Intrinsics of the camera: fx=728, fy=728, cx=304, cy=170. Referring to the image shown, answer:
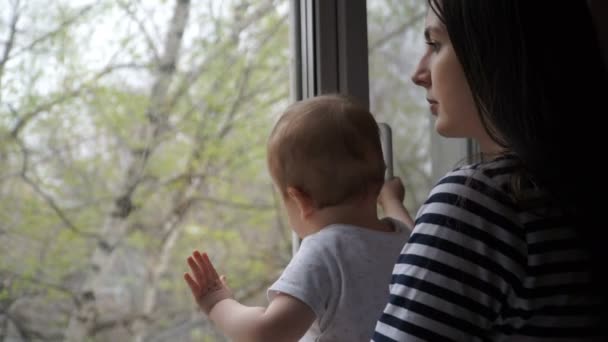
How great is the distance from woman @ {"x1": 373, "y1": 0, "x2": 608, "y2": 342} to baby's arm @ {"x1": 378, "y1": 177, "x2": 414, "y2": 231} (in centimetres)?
42

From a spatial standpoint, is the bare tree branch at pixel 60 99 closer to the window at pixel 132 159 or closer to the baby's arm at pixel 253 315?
the window at pixel 132 159

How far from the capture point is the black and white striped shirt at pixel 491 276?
0.72m

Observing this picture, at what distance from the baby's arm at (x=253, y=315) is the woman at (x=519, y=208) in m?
0.24

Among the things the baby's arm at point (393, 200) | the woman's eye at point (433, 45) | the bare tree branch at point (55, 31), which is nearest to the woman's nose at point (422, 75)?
the woman's eye at point (433, 45)

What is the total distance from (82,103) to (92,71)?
0.05m

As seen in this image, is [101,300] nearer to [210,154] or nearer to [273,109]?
[210,154]

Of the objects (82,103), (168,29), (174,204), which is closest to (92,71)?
(82,103)

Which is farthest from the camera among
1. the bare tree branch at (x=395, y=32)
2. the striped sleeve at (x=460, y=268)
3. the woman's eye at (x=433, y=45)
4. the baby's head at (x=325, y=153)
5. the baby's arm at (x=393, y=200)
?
the bare tree branch at (x=395, y=32)

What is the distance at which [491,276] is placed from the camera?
72cm

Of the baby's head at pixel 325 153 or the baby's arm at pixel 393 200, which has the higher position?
the baby's head at pixel 325 153

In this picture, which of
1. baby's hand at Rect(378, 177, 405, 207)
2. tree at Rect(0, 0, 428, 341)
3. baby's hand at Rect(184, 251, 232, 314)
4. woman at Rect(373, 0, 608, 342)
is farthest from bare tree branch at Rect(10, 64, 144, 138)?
woman at Rect(373, 0, 608, 342)

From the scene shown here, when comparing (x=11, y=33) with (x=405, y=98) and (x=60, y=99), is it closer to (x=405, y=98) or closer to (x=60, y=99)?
(x=60, y=99)

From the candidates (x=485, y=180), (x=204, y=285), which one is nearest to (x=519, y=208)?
(x=485, y=180)

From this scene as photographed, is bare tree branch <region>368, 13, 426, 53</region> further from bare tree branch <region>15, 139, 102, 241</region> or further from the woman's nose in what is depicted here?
bare tree branch <region>15, 139, 102, 241</region>
